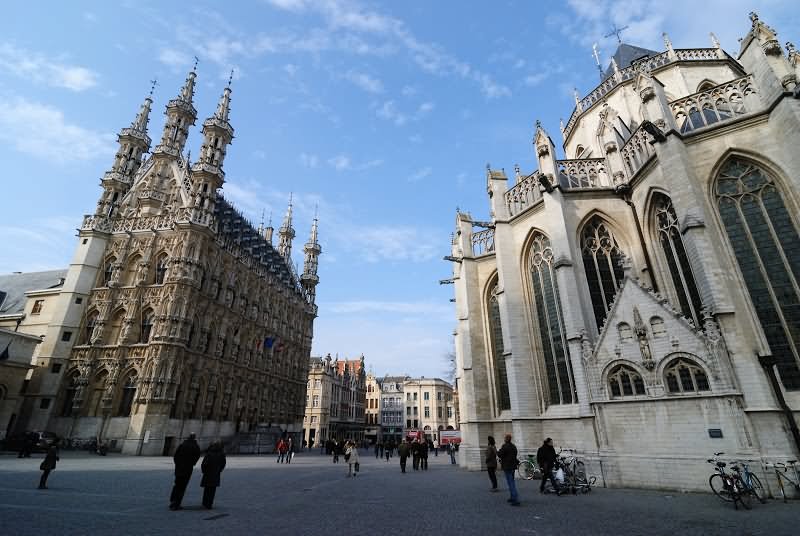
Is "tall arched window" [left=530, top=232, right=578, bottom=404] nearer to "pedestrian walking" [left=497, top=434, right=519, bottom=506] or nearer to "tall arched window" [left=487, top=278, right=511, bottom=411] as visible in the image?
"tall arched window" [left=487, top=278, right=511, bottom=411]

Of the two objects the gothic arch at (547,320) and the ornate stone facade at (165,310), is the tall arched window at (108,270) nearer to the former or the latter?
the ornate stone facade at (165,310)

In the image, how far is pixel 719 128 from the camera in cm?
1451

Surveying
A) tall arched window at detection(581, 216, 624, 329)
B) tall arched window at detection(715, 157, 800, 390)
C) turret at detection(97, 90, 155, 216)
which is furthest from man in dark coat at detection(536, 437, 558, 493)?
turret at detection(97, 90, 155, 216)

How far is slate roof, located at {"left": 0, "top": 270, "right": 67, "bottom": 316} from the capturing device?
33000 mm

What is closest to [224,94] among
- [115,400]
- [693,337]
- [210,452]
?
[115,400]

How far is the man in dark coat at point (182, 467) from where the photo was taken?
26.7ft

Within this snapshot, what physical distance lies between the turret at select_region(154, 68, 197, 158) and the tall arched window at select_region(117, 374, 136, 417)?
808 inches

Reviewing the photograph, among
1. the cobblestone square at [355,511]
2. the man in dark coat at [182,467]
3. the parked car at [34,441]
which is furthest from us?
the parked car at [34,441]

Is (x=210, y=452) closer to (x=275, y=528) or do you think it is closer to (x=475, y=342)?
(x=275, y=528)

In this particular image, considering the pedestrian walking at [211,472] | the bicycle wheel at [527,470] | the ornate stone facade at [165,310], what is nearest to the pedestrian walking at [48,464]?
the pedestrian walking at [211,472]

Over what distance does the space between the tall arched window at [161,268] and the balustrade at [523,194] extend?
26.0 meters

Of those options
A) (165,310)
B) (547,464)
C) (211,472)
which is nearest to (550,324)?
(547,464)

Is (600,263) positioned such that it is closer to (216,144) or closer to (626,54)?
(626,54)

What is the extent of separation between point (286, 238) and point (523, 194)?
1753 inches
